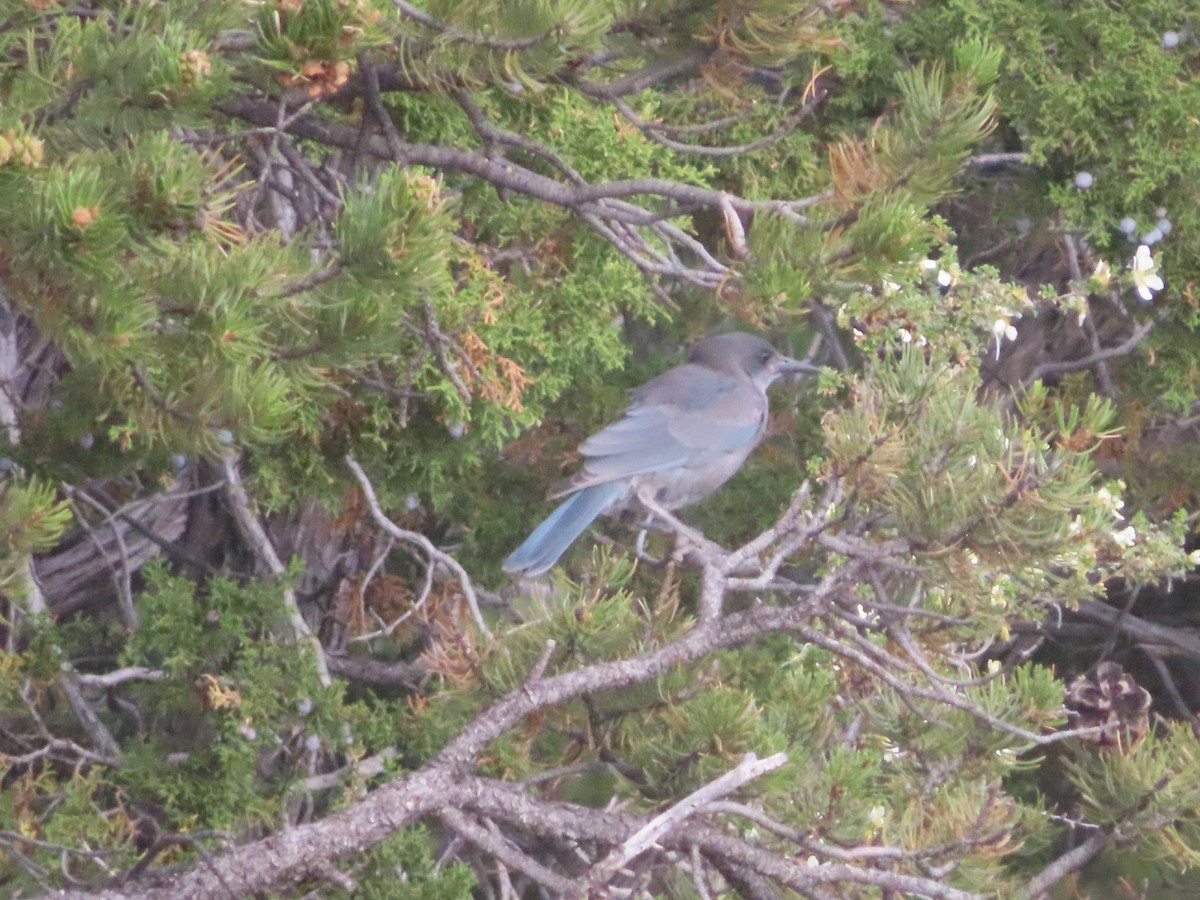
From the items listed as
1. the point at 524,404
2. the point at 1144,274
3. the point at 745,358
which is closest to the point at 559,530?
the point at 524,404

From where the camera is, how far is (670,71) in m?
2.11

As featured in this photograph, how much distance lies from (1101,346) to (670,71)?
192 centimetres

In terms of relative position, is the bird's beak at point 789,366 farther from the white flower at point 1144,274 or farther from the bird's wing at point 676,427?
the white flower at point 1144,274

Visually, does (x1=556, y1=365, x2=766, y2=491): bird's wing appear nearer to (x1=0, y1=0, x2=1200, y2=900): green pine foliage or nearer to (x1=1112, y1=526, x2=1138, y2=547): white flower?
(x1=0, y1=0, x2=1200, y2=900): green pine foliage

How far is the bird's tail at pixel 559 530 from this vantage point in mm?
2889

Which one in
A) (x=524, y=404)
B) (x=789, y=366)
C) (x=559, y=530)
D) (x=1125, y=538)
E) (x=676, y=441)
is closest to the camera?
(x=1125, y=538)

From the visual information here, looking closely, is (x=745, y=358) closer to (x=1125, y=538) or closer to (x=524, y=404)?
(x=524, y=404)

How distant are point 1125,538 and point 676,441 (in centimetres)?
154

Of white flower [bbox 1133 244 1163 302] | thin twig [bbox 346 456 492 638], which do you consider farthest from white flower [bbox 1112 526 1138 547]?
thin twig [bbox 346 456 492 638]

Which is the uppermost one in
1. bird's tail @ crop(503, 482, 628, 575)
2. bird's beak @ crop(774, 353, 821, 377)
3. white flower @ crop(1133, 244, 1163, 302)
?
white flower @ crop(1133, 244, 1163, 302)

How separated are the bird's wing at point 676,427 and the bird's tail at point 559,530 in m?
0.05

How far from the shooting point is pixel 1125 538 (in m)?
2.02

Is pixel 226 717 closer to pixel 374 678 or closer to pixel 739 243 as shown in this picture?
Result: pixel 374 678

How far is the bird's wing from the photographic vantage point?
3168 millimetres
